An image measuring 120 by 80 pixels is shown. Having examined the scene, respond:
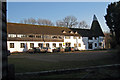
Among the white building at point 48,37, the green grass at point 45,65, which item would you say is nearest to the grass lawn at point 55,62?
the green grass at point 45,65

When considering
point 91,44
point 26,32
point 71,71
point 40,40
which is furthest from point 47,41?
point 71,71

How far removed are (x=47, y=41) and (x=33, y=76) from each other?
40.2 metres

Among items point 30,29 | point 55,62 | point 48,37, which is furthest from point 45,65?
point 30,29

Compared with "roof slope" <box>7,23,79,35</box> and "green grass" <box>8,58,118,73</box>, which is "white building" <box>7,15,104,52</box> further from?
"green grass" <box>8,58,118,73</box>

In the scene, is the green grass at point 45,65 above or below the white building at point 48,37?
below

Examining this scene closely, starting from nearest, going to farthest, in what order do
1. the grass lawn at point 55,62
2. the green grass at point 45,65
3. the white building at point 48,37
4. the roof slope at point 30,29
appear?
the green grass at point 45,65
the grass lawn at point 55,62
the white building at point 48,37
the roof slope at point 30,29

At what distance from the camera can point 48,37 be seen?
47406 mm

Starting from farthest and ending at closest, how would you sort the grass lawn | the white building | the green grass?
the white building
the grass lawn
the green grass

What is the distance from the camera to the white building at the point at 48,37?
41656 millimetres

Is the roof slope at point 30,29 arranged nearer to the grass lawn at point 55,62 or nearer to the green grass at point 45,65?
the grass lawn at point 55,62

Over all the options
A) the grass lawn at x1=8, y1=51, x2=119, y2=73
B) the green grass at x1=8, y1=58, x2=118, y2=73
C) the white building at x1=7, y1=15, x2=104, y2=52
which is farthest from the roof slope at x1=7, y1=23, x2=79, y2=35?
the green grass at x1=8, y1=58, x2=118, y2=73

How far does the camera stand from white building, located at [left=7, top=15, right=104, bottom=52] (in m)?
41.7

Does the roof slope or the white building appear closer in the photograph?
the white building

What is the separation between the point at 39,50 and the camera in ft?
119
